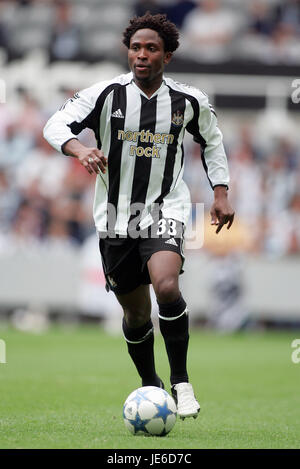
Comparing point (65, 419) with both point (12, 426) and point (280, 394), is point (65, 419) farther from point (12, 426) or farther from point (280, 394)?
point (280, 394)

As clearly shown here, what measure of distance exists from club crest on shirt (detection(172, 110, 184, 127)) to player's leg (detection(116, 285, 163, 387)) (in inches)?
42.4

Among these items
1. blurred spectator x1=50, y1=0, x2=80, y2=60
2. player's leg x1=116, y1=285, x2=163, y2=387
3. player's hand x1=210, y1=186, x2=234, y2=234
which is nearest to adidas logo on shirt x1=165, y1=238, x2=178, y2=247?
player's hand x1=210, y1=186, x2=234, y2=234

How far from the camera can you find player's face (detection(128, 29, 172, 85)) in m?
5.87

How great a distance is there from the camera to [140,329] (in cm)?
625

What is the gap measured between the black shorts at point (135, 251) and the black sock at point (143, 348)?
33 centimetres

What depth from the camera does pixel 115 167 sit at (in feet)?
19.6

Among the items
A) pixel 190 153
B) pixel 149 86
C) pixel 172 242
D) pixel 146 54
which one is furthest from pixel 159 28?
pixel 190 153

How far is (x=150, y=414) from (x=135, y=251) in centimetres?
115

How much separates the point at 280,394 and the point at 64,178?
9.22 metres

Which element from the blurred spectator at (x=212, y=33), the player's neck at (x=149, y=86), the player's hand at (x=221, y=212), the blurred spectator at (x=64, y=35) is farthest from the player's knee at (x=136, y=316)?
the blurred spectator at (x=64, y=35)

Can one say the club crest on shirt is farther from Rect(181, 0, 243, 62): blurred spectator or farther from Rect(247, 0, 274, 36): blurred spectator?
Rect(247, 0, 274, 36): blurred spectator

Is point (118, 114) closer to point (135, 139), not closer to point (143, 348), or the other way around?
Answer: point (135, 139)

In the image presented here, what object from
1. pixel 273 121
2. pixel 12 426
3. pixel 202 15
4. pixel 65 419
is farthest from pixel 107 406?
pixel 202 15

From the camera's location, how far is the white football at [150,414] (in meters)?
5.30
